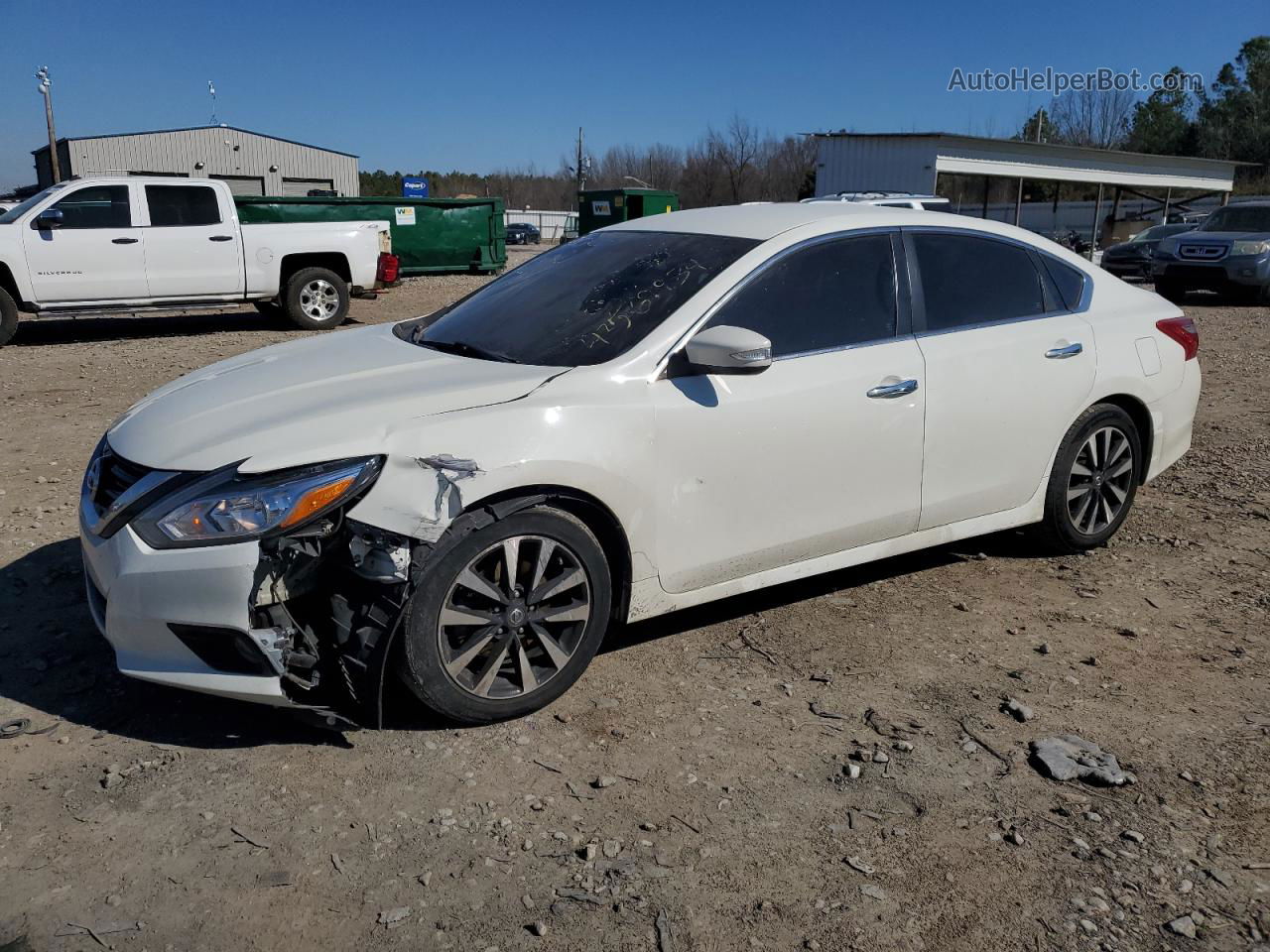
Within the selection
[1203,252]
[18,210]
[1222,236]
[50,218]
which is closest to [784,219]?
[50,218]

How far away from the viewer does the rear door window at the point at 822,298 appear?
4.00 m

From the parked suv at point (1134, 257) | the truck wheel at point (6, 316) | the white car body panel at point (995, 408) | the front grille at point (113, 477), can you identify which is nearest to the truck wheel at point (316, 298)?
the truck wheel at point (6, 316)

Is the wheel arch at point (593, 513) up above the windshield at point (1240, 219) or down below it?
below

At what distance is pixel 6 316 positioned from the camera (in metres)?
12.0

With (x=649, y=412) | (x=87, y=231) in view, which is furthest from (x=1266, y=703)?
(x=87, y=231)

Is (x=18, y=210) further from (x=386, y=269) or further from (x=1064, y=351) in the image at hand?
(x=1064, y=351)

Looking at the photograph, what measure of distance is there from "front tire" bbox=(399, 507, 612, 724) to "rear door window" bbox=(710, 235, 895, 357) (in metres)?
1.05

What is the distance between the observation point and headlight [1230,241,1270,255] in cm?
1719

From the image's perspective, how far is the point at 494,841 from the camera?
2.94 m

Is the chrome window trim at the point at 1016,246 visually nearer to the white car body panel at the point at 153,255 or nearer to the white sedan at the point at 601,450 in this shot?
the white sedan at the point at 601,450

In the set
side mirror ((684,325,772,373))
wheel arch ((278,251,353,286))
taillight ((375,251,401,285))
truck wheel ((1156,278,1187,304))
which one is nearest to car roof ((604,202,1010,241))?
side mirror ((684,325,772,373))

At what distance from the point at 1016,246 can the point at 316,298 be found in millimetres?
10893

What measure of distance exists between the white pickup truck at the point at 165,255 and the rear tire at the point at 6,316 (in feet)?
0.04

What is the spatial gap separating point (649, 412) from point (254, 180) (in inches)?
2169
